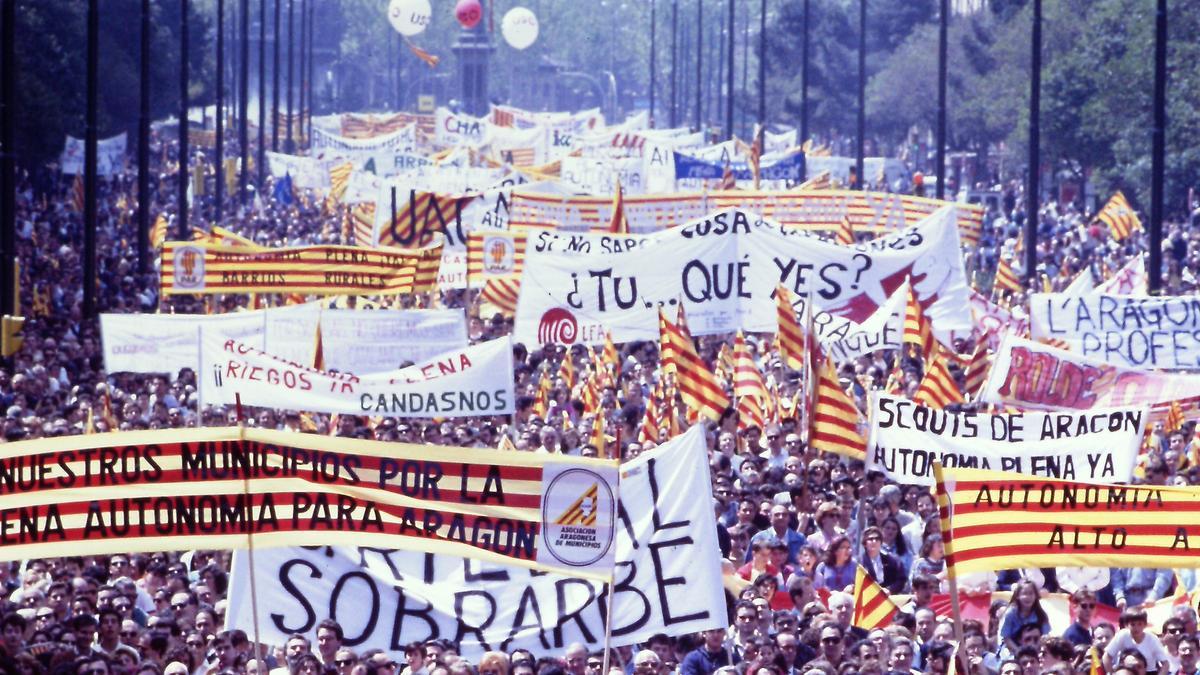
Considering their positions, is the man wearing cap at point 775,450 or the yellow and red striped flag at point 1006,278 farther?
the yellow and red striped flag at point 1006,278

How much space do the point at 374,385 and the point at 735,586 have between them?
5.12m

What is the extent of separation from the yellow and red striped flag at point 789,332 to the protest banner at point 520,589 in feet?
25.8

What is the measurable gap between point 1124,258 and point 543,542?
107 ft

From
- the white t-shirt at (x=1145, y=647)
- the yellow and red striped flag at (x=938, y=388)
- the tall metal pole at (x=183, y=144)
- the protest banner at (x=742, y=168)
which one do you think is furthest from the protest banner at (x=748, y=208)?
the white t-shirt at (x=1145, y=647)

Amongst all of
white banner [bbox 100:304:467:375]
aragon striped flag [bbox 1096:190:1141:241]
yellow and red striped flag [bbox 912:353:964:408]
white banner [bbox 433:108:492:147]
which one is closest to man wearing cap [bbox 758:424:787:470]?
yellow and red striped flag [bbox 912:353:964:408]

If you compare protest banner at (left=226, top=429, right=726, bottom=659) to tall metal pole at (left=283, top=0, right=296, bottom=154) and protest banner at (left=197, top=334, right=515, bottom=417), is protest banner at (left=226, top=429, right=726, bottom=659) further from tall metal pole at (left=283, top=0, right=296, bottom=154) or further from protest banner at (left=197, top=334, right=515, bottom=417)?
tall metal pole at (left=283, top=0, right=296, bottom=154)

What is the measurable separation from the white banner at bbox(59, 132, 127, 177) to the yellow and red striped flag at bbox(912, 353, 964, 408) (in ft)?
78.2

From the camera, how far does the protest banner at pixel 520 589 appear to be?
1075cm

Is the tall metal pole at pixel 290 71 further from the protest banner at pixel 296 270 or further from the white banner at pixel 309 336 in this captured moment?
the white banner at pixel 309 336

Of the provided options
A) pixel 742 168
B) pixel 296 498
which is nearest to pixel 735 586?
pixel 296 498

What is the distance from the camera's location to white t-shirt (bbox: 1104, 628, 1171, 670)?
11164 mm

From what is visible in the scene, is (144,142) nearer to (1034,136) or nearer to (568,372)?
(1034,136)

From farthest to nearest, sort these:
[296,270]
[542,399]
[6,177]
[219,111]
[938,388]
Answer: [219,111] → [296,270] → [542,399] → [6,177] → [938,388]

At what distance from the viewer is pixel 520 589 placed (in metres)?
11.3
